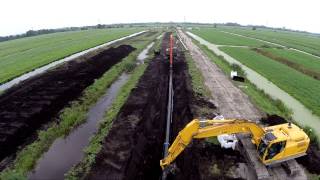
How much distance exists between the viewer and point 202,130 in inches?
500

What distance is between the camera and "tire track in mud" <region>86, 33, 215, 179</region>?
14.0 meters

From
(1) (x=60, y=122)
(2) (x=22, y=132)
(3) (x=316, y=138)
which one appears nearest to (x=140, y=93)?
Answer: (1) (x=60, y=122)

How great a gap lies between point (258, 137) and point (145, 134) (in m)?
6.81

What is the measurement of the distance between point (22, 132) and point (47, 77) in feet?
47.2

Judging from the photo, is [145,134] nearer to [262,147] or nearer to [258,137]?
[258,137]

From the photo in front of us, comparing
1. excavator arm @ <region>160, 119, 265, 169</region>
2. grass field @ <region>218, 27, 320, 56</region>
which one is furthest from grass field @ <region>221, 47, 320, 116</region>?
grass field @ <region>218, 27, 320, 56</region>

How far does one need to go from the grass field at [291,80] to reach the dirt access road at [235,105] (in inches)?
215

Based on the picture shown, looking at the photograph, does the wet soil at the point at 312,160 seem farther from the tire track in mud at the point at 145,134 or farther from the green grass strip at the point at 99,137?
the green grass strip at the point at 99,137

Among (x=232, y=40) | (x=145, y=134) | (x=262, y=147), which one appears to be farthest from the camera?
(x=232, y=40)

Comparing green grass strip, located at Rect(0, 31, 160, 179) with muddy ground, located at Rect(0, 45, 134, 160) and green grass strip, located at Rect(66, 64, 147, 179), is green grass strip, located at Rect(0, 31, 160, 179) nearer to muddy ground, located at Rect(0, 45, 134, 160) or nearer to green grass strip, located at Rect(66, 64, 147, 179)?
muddy ground, located at Rect(0, 45, 134, 160)

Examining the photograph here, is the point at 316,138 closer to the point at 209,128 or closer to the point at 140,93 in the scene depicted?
the point at 209,128

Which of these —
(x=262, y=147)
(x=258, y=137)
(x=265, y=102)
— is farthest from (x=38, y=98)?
(x=265, y=102)

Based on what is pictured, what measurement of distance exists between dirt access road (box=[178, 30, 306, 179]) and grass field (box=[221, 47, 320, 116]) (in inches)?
215

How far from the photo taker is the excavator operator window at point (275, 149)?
13.0 meters
